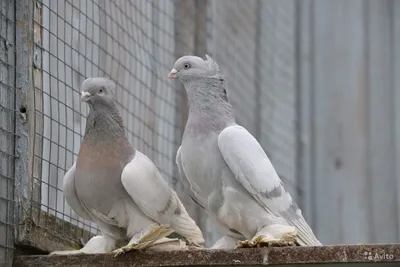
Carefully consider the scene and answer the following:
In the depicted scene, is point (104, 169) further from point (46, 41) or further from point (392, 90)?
point (392, 90)

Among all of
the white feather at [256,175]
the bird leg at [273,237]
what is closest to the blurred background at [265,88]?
the white feather at [256,175]

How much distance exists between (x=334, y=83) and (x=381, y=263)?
353 centimetres

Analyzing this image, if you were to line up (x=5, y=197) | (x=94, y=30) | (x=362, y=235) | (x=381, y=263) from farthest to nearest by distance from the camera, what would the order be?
(x=362, y=235), (x=94, y=30), (x=5, y=197), (x=381, y=263)

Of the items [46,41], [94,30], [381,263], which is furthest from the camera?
[94,30]

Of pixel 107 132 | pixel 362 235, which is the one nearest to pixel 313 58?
pixel 362 235

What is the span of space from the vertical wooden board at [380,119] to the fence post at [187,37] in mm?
1120

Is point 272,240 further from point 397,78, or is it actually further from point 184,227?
point 397,78

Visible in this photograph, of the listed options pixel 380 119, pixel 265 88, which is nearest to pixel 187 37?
pixel 265 88

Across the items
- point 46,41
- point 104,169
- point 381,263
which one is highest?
point 46,41

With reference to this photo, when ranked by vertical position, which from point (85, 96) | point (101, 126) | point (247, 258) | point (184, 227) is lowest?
point (247, 258)

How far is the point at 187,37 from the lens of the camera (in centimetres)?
923

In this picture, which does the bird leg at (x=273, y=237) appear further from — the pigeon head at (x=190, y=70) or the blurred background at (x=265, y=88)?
the blurred background at (x=265, y=88)

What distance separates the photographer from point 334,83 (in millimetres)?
9984

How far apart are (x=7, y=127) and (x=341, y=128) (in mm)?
3246
